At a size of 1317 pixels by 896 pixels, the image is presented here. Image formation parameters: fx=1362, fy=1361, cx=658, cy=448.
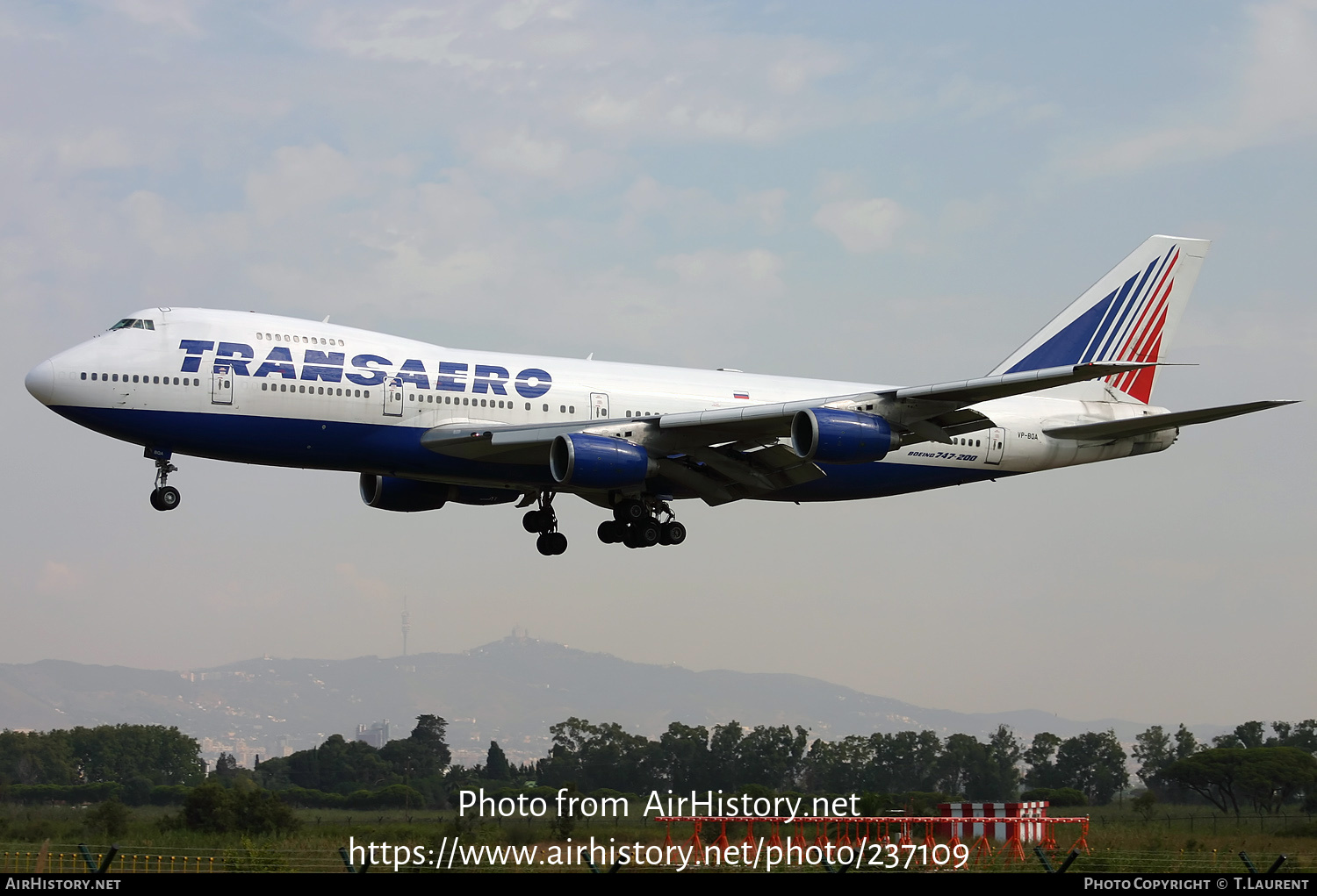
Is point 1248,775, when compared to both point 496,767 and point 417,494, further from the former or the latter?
point 417,494

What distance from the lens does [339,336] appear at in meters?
34.7

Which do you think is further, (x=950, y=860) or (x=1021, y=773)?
(x=1021, y=773)

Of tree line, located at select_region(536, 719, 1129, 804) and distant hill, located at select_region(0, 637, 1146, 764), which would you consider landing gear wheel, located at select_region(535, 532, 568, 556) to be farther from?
distant hill, located at select_region(0, 637, 1146, 764)

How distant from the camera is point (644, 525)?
1517 inches

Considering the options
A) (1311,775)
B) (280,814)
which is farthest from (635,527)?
(1311,775)

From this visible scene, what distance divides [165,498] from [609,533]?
40.0 feet

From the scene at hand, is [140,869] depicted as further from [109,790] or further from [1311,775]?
[1311,775]

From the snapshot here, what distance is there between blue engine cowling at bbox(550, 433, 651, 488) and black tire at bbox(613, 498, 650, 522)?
12.7 feet

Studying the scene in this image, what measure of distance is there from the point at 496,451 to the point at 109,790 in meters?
12.9

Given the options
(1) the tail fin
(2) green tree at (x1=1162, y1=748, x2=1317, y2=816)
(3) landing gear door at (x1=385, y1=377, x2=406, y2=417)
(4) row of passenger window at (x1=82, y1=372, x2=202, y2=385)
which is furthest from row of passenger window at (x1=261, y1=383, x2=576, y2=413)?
(2) green tree at (x1=1162, y1=748, x2=1317, y2=816)

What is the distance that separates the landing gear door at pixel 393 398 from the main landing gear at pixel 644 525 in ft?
24.0

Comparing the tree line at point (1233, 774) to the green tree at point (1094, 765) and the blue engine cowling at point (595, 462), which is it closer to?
the green tree at point (1094, 765)

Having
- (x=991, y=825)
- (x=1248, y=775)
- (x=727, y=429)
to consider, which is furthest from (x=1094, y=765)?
(x=727, y=429)

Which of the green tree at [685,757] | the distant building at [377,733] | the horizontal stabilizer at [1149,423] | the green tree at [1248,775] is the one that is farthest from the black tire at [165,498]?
the distant building at [377,733]
